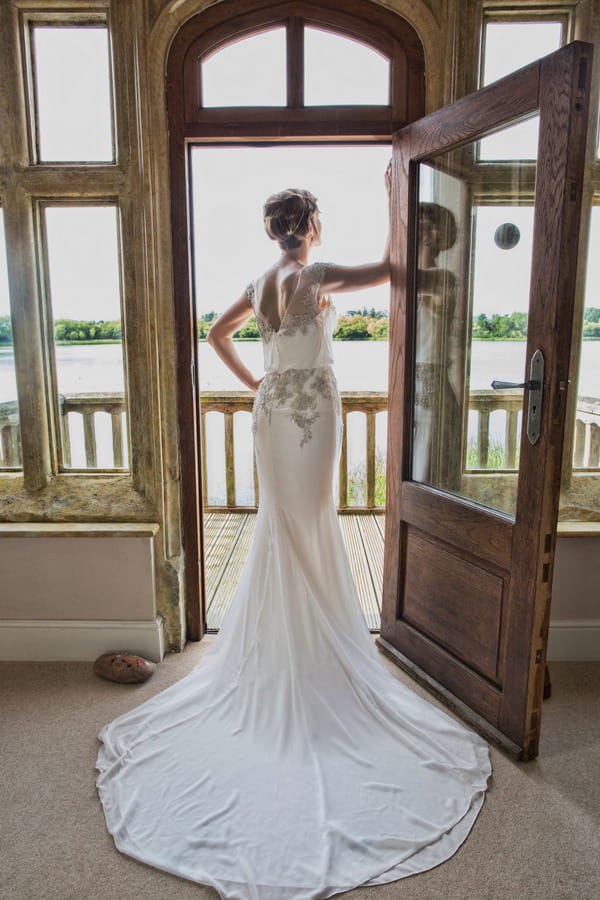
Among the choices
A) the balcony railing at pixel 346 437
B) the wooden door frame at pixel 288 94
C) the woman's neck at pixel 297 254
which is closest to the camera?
the woman's neck at pixel 297 254

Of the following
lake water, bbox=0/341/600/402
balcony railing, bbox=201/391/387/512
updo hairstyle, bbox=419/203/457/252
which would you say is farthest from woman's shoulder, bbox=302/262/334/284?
balcony railing, bbox=201/391/387/512

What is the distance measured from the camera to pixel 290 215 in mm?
2121

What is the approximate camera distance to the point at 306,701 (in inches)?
79.0

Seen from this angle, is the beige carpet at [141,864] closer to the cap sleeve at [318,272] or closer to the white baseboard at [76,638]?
the white baseboard at [76,638]

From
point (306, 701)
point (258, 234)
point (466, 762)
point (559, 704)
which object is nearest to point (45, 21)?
point (258, 234)

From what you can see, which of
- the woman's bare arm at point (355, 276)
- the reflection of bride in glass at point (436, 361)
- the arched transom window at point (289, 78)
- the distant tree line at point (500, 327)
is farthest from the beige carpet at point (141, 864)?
the arched transom window at point (289, 78)

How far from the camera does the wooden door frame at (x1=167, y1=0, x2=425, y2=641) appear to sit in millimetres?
2326

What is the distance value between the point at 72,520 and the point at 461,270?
1.86 metres

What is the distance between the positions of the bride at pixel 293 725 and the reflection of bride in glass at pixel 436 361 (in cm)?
20

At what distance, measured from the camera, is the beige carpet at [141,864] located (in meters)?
1.47

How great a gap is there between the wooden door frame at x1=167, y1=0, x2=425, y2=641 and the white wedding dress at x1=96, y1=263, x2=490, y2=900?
64 centimetres

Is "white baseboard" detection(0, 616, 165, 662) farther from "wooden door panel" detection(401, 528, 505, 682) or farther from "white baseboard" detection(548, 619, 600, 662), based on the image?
"white baseboard" detection(548, 619, 600, 662)

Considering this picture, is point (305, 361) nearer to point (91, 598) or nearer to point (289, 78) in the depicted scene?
point (289, 78)

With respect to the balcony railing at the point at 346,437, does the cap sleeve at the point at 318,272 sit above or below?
above
